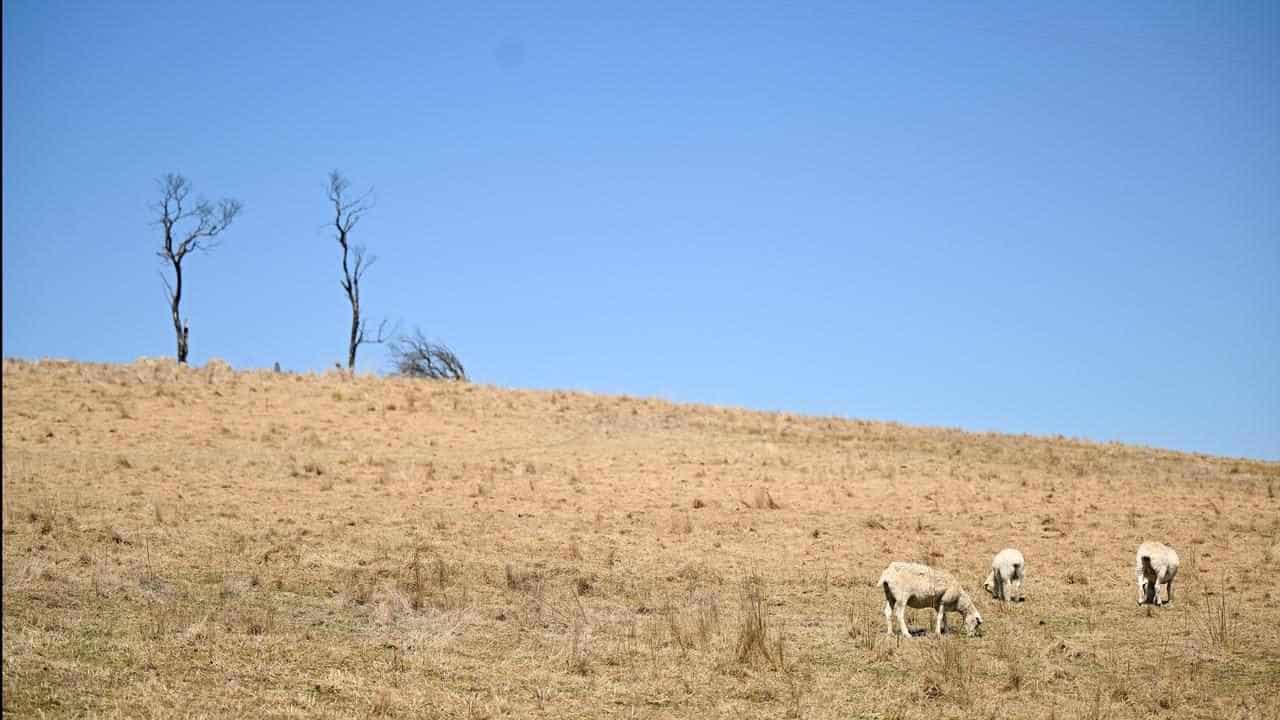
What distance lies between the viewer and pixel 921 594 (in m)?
17.8

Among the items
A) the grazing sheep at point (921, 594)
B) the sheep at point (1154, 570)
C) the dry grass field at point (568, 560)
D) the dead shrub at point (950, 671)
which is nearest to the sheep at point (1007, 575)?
the dry grass field at point (568, 560)

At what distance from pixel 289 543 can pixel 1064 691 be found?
629 inches

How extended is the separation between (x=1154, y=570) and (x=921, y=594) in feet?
20.8

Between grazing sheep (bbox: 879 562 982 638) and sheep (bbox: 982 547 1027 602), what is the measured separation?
3841 mm

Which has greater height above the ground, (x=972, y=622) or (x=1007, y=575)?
(x=1007, y=575)

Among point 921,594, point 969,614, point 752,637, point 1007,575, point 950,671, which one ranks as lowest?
point 950,671

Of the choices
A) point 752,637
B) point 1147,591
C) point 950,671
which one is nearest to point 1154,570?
point 1147,591

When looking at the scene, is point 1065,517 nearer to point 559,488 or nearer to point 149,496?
point 559,488

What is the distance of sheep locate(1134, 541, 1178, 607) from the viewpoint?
2122 cm

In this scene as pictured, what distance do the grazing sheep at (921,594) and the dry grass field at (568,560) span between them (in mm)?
585

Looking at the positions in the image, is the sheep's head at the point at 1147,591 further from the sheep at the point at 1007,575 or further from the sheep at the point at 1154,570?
the sheep at the point at 1007,575

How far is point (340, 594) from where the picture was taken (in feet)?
66.0

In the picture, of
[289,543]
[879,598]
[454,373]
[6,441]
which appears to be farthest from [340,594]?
[454,373]

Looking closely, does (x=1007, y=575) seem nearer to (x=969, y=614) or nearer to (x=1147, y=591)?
(x=1147, y=591)
